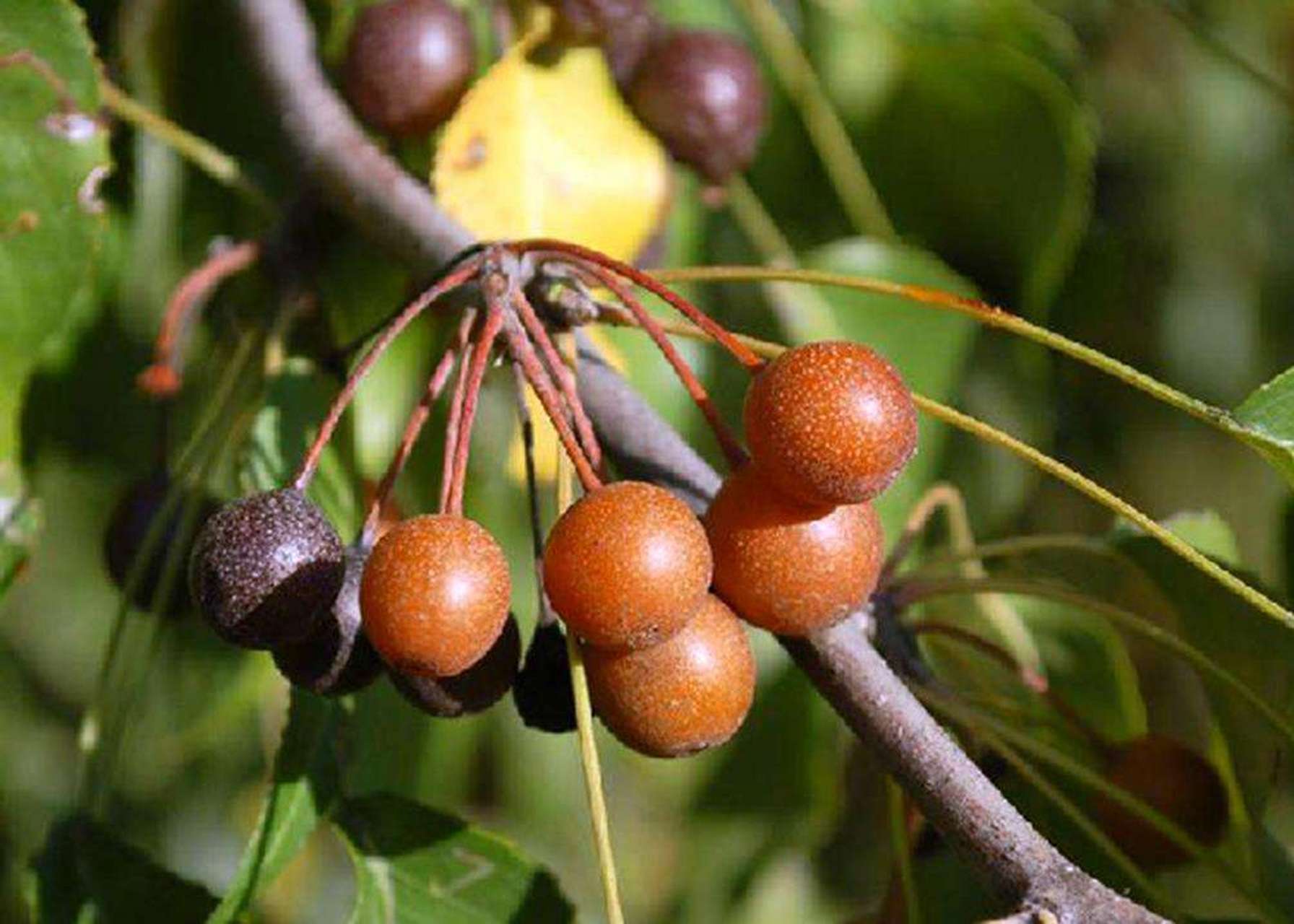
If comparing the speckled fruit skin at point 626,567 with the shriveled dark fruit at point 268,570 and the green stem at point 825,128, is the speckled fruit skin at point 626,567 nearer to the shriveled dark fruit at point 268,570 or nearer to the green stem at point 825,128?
the shriveled dark fruit at point 268,570

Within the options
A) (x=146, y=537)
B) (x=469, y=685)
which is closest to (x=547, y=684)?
(x=469, y=685)

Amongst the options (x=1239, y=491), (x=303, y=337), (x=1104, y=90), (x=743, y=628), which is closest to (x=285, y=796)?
(x=743, y=628)

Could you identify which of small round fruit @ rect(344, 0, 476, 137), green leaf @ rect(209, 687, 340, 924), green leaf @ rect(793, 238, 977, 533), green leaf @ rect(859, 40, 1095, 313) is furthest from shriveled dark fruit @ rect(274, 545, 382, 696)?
green leaf @ rect(859, 40, 1095, 313)

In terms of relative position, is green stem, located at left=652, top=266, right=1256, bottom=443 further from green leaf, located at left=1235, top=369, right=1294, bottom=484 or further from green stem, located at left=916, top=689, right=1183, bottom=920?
green stem, located at left=916, top=689, right=1183, bottom=920

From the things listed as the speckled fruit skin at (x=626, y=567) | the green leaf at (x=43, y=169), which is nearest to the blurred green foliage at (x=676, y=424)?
the green leaf at (x=43, y=169)

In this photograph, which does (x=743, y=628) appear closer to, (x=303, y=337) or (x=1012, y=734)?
(x=1012, y=734)
